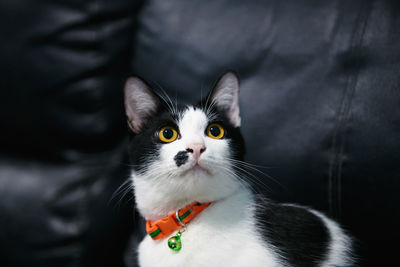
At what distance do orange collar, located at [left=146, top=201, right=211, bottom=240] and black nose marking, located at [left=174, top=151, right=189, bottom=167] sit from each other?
14cm

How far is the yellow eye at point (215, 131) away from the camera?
888 millimetres

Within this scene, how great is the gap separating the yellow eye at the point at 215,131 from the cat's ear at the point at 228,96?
82mm

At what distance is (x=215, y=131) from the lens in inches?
35.3

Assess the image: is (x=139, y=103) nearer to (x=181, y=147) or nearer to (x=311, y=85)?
(x=181, y=147)

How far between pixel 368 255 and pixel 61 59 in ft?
3.81

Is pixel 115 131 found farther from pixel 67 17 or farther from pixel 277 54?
pixel 277 54

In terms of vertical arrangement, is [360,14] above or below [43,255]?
above

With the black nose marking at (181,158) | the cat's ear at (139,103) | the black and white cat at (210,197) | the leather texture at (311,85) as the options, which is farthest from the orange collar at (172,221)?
the leather texture at (311,85)

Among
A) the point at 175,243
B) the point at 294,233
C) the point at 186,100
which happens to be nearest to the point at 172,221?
the point at 175,243

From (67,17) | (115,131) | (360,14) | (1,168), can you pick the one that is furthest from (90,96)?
(360,14)

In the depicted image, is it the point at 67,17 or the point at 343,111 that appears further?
the point at 67,17

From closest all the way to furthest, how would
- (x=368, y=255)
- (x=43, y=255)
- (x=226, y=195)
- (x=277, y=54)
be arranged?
(x=226, y=195)
(x=368, y=255)
(x=277, y=54)
(x=43, y=255)

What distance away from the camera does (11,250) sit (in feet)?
4.05

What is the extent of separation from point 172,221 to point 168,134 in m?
0.21
